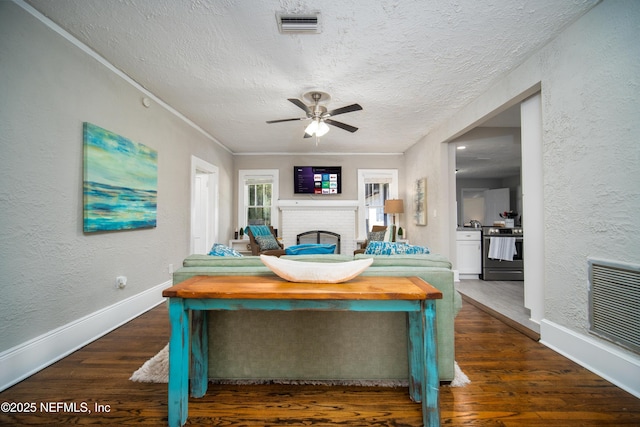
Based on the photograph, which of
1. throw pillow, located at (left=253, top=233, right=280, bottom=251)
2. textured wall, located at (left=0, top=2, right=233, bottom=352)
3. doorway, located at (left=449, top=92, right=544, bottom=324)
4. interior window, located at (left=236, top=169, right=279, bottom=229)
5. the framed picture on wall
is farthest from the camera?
interior window, located at (left=236, top=169, right=279, bottom=229)

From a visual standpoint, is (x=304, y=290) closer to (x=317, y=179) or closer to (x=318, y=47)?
(x=318, y=47)

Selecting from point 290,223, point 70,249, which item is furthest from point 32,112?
point 290,223

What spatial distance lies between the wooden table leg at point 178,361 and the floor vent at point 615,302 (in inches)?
98.1

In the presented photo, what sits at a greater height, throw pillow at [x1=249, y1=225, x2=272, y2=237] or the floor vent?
throw pillow at [x1=249, y1=225, x2=272, y2=237]

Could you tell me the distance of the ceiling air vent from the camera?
183 centimetres

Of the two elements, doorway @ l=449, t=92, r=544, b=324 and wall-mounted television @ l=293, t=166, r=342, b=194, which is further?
wall-mounted television @ l=293, t=166, r=342, b=194

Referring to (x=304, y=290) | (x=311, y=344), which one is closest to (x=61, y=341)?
(x=311, y=344)

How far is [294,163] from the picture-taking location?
580 centimetres

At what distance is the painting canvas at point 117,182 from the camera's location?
2.14 meters

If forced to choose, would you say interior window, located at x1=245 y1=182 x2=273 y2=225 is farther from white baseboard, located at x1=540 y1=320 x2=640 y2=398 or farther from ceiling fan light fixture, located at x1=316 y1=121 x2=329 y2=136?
white baseboard, located at x1=540 y1=320 x2=640 y2=398

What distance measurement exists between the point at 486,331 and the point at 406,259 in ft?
4.67

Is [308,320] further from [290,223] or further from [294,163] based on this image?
[294,163]

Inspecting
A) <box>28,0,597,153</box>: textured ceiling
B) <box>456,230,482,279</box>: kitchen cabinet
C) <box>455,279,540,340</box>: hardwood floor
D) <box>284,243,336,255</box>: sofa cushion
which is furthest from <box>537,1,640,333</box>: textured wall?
<box>284,243,336,255</box>: sofa cushion

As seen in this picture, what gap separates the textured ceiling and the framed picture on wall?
150cm
